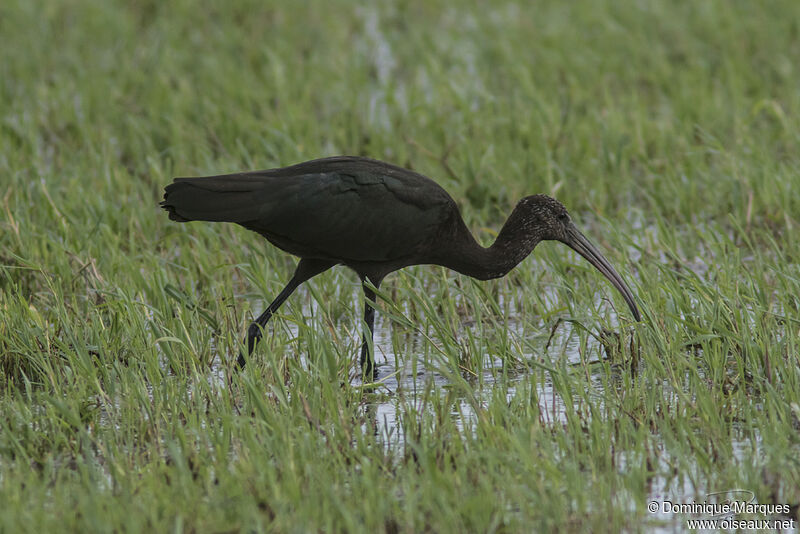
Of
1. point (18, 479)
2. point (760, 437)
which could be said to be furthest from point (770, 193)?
point (18, 479)

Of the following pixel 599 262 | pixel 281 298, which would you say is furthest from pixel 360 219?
pixel 599 262

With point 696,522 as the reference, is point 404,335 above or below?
above

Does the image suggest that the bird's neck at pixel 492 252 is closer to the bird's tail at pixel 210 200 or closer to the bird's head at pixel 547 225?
the bird's head at pixel 547 225

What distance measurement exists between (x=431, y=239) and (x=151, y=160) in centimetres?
294

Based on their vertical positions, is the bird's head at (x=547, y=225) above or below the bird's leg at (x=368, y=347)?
above

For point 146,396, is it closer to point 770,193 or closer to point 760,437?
point 760,437

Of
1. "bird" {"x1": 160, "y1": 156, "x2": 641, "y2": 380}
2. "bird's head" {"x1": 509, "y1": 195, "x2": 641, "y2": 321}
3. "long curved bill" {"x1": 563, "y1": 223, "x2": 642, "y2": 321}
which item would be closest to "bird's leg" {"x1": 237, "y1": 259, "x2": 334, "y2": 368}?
"bird" {"x1": 160, "y1": 156, "x2": 641, "y2": 380}

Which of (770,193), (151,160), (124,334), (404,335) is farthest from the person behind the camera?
(151,160)

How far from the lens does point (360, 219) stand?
578 centimetres

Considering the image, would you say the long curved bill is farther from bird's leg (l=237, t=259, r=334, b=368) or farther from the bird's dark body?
bird's leg (l=237, t=259, r=334, b=368)

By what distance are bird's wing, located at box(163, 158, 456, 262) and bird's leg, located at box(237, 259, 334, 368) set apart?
102mm

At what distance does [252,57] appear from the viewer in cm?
1148

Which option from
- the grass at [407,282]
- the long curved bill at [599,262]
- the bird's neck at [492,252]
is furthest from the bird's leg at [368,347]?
the long curved bill at [599,262]

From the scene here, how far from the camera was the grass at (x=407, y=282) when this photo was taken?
4.14 metres
